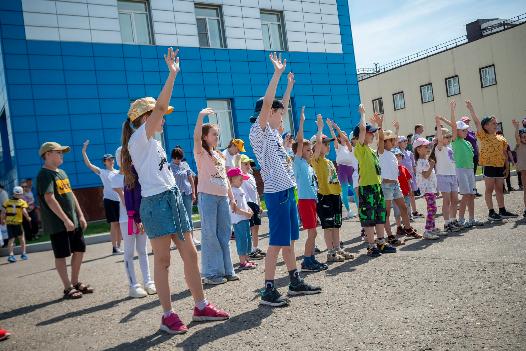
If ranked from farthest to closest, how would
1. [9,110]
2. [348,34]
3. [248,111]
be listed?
1. [348,34]
2. [248,111]
3. [9,110]

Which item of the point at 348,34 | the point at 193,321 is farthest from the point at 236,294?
the point at 348,34

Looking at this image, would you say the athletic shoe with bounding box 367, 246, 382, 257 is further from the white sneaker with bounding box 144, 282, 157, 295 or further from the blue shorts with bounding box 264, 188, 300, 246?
the white sneaker with bounding box 144, 282, 157, 295

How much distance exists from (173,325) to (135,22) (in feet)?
58.4

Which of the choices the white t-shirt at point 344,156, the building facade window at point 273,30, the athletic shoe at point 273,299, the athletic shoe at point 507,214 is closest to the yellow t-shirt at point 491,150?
the athletic shoe at point 507,214

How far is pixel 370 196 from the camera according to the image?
680 cm

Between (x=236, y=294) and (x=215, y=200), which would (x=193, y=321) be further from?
(x=215, y=200)

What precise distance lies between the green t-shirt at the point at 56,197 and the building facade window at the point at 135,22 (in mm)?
14177

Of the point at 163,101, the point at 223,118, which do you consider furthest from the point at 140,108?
the point at 223,118

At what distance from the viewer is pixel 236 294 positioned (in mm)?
5461

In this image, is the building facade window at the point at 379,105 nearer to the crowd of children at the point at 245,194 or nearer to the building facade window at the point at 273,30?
the building facade window at the point at 273,30

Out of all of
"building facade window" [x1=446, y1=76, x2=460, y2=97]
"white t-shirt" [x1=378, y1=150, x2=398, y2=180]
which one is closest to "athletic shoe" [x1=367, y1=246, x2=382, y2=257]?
"white t-shirt" [x1=378, y1=150, x2=398, y2=180]

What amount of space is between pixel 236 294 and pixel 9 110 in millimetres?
14848

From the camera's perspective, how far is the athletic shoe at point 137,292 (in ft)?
19.6

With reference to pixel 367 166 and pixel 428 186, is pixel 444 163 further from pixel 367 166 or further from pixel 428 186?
pixel 367 166
